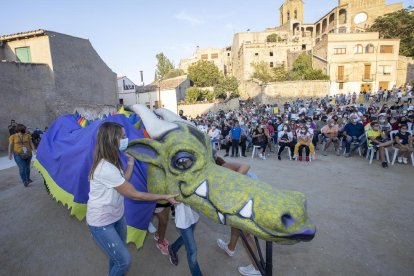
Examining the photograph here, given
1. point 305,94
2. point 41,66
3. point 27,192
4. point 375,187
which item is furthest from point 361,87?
point 27,192

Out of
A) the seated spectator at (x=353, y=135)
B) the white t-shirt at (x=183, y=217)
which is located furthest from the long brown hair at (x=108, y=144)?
the seated spectator at (x=353, y=135)

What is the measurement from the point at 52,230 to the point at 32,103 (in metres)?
14.7

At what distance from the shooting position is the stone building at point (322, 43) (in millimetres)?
33344

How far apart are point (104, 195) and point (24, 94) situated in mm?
17180

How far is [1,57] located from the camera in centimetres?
1902

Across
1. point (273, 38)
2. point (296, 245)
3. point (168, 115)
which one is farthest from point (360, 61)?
point (168, 115)

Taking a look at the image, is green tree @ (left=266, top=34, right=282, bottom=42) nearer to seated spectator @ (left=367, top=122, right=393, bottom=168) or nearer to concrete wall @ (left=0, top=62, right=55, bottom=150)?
concrete wall @ (left=0, top=62, right=55, bottom=150)

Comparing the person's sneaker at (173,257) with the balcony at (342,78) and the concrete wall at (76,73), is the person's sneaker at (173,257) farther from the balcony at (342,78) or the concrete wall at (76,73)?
the balcony at (342,78)

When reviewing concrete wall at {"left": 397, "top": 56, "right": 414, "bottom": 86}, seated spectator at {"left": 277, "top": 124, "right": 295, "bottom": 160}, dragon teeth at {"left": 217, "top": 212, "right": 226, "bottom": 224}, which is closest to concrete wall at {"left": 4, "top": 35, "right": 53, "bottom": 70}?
seated spectator at {"left": 277, "top": 124, "right": 295, "bottom": 160}

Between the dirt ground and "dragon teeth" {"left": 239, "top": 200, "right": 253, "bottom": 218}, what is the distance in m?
1.87

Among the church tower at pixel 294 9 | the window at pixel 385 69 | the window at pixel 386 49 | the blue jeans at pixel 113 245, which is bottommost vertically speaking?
the blue jeans at pixel 113 245

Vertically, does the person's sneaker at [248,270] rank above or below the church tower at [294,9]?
below

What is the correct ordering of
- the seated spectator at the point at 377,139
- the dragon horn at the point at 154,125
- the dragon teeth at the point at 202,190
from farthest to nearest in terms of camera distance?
the seated spectator at the point at 377,139 < the dragon horn at the point at 154,125 < the dragon teeth at the point at 202,190

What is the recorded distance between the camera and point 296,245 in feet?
12.3
